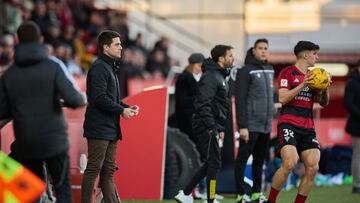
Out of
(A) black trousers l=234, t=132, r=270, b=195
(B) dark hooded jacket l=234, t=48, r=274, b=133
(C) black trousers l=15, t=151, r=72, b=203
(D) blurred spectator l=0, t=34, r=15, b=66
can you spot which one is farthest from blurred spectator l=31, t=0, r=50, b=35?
(C) black trousers l=15, t=151, r=72, b=203

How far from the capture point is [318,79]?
473 inches

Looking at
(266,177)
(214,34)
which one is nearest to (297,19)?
(214,34)

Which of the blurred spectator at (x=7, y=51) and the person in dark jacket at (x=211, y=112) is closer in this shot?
the person in dark jacket at (x=211, y=112)

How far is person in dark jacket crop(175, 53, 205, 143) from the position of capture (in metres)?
15.9

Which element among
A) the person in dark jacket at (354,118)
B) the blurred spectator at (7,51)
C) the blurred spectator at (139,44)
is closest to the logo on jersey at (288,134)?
the person in dark jacket at (354,118)

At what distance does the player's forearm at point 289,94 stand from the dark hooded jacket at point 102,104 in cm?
177

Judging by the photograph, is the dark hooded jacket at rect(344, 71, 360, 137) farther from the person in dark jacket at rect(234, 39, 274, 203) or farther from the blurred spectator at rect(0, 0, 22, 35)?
the blurred spectator at rect(0, 0, 22, 35)

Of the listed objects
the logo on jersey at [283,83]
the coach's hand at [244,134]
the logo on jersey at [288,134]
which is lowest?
the coach's hand at [244,134]

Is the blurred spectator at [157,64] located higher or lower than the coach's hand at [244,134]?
lower

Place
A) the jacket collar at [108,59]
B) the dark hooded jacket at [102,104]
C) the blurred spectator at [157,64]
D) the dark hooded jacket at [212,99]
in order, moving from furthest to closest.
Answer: the blurred spectator at [157,64] < the dark hooded jacket at [212,99] < the jacket collar at [108,59] < the dark hooded jacket at [102,104]

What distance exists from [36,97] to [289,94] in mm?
3321

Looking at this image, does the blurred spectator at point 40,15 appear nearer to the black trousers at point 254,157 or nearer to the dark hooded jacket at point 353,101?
the dark hooded jacket at point 353,101

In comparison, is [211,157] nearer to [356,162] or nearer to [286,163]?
[286,163]

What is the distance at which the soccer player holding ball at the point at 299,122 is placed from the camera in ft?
39.9
